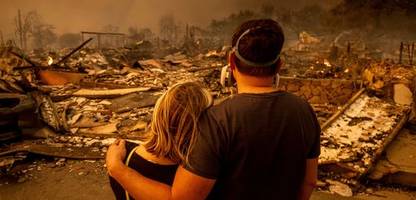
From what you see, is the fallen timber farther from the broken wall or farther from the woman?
the woman

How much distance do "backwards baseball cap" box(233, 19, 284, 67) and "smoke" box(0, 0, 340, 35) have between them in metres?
38.2

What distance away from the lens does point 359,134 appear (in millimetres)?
5941

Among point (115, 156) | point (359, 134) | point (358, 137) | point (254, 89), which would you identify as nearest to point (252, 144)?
point (254, 89)

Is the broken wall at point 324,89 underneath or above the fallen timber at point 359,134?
above

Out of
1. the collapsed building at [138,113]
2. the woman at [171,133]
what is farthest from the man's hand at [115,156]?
the collapsed building at [138,113]

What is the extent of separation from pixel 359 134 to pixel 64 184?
191 inches

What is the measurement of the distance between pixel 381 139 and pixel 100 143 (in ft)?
16.0

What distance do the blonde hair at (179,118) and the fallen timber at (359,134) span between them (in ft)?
11.8

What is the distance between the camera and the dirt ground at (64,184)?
13.7ft

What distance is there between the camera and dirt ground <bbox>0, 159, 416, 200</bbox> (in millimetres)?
4180

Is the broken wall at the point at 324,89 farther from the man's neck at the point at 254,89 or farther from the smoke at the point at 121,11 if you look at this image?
the smoke at the point at 121,11

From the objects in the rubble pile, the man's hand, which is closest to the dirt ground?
the rubble pile

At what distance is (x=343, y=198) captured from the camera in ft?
13.4

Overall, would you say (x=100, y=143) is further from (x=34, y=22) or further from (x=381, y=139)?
(x=34, y=22)
